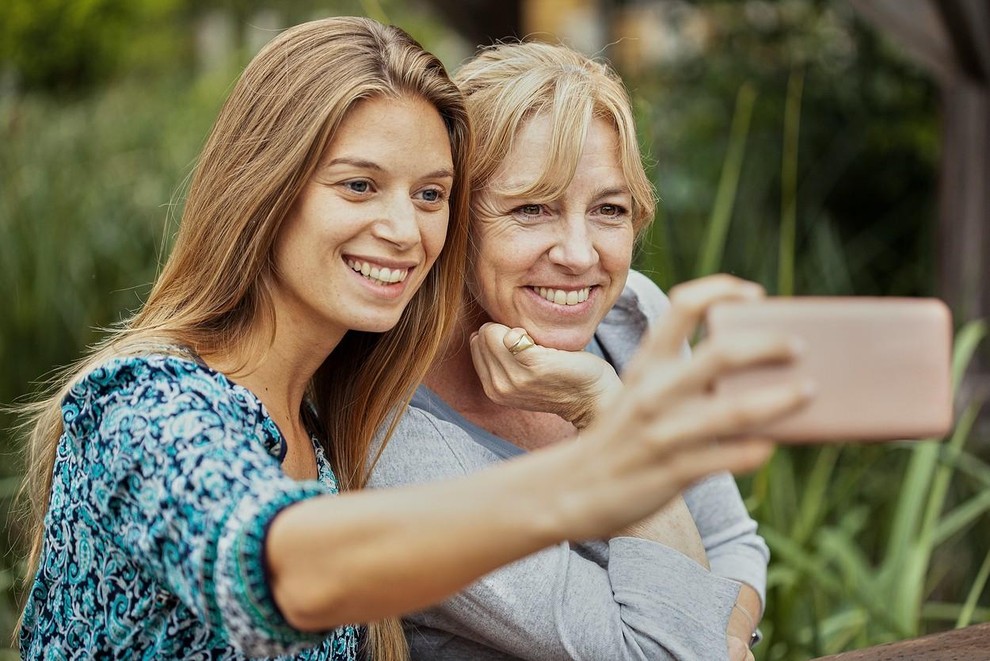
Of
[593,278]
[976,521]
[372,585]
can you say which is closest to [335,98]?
[593,278]

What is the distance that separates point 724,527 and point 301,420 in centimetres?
78

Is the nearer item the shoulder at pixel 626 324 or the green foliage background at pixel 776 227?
the shoulder at pixel 626 324

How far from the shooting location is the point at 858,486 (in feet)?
13.0

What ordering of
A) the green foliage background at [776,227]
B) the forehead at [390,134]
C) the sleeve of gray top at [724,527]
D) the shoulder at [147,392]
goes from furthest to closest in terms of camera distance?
the green foliage background at [776,227] → the sleeve of gray top at [724,527] → the forehead at [390,134] → the shoulder at [147,392]

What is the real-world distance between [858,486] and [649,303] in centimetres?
222

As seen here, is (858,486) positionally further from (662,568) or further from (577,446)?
(577,446)

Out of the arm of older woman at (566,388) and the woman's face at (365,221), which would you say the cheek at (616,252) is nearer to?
the arm of older woman at (566,388)

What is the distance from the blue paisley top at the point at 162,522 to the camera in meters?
0.98

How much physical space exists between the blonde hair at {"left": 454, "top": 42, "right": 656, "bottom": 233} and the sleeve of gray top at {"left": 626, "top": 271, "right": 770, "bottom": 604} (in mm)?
373

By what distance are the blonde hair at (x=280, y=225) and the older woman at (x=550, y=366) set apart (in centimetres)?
9

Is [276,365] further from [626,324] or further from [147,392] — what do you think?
[626,324]

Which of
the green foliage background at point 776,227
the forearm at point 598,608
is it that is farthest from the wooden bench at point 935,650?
the green foliage background at point 776,227

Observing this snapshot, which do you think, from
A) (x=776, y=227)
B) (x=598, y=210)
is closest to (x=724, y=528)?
(x=598, y=210)

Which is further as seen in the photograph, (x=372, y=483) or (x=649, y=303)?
(x=649, y=303)
